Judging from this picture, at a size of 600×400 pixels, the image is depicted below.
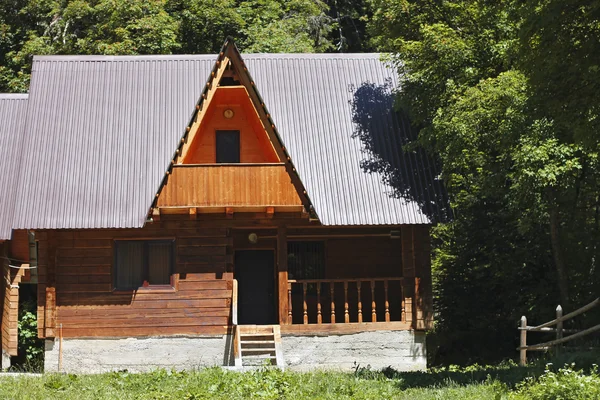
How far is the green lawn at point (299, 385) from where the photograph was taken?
1538 cm

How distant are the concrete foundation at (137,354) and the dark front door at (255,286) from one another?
194cm

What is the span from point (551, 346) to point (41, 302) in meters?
11.4

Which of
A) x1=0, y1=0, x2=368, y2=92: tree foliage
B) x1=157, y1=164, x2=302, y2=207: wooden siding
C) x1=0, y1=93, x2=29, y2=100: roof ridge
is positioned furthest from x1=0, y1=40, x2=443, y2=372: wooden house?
x1=0, y1=0, x2=368, y2=92: tree foliage

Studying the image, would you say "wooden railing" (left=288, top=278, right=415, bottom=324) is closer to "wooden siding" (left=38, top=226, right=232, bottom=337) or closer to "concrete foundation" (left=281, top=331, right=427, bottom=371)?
"concrete foundation" (left=281, top=331, right=427, bottom=371)

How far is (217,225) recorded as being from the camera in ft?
75.4

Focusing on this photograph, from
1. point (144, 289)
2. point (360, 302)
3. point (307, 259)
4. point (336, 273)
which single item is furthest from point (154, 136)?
point (360, 302)

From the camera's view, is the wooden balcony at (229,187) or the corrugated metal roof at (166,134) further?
the corrugated metal roof at (166,134)

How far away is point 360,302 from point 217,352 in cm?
357

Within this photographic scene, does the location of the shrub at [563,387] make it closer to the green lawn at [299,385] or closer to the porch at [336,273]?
the green lawn at [299,385]

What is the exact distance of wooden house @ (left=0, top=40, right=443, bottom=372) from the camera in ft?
72.8

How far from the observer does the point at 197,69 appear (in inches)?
1012

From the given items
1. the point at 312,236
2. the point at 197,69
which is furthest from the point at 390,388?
the point at 197,69

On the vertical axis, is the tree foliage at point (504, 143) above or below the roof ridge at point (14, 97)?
below

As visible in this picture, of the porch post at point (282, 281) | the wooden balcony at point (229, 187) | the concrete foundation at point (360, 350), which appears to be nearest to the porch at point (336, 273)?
the porch post at point (282, 281)
